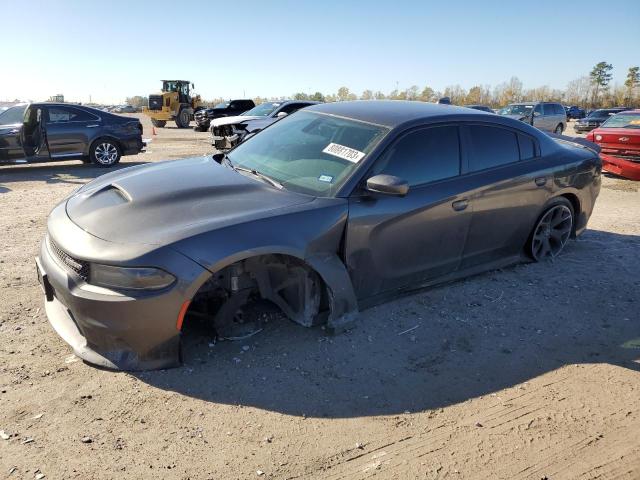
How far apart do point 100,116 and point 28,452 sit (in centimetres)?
1026

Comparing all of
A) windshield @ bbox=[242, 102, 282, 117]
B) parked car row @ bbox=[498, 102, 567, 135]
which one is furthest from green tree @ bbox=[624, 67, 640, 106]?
windshield @ bbox=[242, 102, 282, 117]

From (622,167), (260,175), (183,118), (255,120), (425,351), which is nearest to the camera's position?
(425,351)

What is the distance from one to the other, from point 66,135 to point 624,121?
1298 cm

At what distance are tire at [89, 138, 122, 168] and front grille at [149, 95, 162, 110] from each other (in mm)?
19249

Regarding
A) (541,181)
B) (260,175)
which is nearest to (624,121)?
(541,181)

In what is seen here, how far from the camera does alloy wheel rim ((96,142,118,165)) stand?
10.9 metres

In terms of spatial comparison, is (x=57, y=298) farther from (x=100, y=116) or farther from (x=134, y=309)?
(x=100, y=116)

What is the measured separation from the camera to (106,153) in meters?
11.0

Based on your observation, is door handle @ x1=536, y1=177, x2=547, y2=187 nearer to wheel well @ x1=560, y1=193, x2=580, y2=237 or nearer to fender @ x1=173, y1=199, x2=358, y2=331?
wheel well @ x1=560, y1=193, x2=580, y2=237

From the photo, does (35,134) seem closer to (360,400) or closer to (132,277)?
(132,277)

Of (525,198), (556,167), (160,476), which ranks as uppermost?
(556,167)

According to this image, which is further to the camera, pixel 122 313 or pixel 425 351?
pixel 425 351

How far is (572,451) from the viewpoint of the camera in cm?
242

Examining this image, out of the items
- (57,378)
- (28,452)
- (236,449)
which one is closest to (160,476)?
(236,449)
